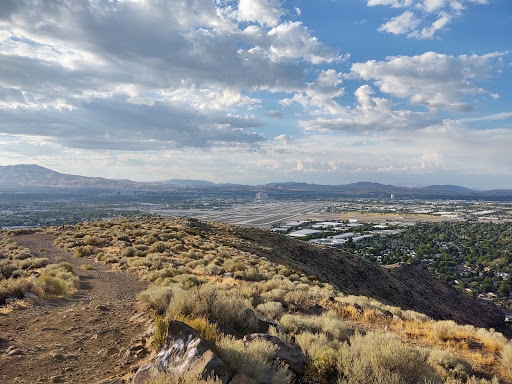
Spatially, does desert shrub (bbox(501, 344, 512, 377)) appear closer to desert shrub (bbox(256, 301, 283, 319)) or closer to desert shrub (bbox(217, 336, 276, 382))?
desert shrub (bbox(217, 336, 276, 382))

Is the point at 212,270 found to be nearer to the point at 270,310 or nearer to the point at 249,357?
the point at 270,310

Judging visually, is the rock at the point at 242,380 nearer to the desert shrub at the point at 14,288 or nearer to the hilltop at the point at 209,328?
the hilltop at the point at 209,328

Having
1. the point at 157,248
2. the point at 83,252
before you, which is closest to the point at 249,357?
the point at 157,248

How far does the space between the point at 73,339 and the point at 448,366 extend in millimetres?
8162

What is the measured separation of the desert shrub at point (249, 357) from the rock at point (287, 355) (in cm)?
27

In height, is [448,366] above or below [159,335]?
below

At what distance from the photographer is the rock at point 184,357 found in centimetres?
415

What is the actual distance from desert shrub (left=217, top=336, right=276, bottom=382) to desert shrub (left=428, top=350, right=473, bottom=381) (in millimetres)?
3534

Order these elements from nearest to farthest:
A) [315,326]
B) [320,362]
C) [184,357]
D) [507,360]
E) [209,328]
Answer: [184,357] < [320,362] < [209,328] < [507,360] < [315,326]

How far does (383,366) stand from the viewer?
15.4 ft

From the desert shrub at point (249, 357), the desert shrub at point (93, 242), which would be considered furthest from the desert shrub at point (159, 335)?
the desert shrub at point (93, 242)

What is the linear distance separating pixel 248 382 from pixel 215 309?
8.95 ft

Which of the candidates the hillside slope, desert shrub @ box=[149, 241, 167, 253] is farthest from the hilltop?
the hillside slope

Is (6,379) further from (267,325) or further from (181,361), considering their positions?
(267,325)
